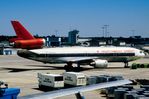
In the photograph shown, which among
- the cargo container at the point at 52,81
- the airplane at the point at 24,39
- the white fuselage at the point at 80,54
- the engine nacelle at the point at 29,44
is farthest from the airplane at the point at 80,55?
the cargo container at the point at 52,81

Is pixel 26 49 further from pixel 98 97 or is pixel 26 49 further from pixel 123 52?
pixel 98 97

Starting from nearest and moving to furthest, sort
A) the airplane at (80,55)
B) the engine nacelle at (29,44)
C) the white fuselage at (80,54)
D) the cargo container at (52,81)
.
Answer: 1. the cargo container at (52,81)
2. the engine nacelle at (29,44)
3. the airplane at (80,55)
4. the white fuselage at (80,54)

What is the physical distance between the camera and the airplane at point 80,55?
64.8 m

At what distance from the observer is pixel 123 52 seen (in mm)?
68938

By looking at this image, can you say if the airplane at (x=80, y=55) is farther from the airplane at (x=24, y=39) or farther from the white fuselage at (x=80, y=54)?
the airplane at (x=24, y=39)

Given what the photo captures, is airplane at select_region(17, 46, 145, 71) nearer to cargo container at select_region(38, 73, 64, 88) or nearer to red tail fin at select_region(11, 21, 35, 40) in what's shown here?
red tail fin at select_region(11, 21, 35, 40)

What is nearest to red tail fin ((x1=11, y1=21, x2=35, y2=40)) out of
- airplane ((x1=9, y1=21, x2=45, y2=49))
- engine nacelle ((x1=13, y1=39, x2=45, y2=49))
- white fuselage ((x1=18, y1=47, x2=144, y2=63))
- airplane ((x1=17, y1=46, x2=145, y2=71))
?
airplane ((x1=9, y1=21, x2=45, y2=49))

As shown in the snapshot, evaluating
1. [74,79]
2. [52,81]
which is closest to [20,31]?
[74,79]

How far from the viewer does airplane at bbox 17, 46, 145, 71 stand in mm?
64812

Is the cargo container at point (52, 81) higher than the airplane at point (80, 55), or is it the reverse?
the airplane at point (80, 55)

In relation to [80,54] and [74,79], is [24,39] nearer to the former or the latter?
[80,54]

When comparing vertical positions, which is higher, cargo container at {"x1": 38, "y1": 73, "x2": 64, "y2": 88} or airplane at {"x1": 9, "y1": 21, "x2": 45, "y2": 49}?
airplane at {"x1": 9, "y1": 21, "x2": 45, "y2": 49}

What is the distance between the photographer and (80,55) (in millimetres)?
66812

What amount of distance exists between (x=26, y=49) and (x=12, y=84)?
57.8 feet
